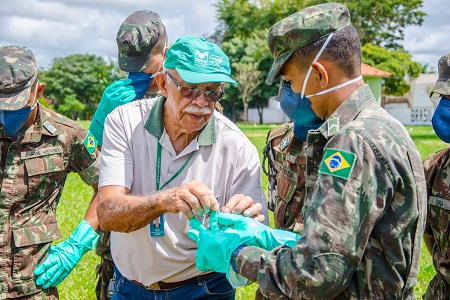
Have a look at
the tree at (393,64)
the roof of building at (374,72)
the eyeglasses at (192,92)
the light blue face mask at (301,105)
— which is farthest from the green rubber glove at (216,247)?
the tree at (393,64)

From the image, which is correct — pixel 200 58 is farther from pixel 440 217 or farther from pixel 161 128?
pixel 440 217

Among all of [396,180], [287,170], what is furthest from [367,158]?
[287,170]

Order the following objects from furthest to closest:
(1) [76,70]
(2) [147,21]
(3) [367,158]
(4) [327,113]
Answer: (1) [76,70], (2) [147,21], (4) [327,113], (3) [367,158]

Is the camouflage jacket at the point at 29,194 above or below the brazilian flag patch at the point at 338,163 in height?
below

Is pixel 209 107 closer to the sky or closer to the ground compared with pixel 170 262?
closer to the sky

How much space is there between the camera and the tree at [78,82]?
6244 cm

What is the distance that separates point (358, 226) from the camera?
180 centimetres

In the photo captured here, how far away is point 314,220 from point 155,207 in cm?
89

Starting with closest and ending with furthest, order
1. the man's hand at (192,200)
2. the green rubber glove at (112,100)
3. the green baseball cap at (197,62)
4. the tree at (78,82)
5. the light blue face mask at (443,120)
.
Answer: the man's hand at (192,200)
the green baseball cap at (197,62)
the light blue face mask at (443,120)
the green rubber glove at (112,100)
the tree at (78,82)

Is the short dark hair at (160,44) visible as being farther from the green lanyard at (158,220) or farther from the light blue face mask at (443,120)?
the light blue face mask at (443,120)

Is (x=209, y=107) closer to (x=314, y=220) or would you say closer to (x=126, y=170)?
(x=126, y=170)

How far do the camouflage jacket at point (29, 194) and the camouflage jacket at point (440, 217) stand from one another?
2215mm

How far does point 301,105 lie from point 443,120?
1.35 metres

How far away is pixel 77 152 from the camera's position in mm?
3520
